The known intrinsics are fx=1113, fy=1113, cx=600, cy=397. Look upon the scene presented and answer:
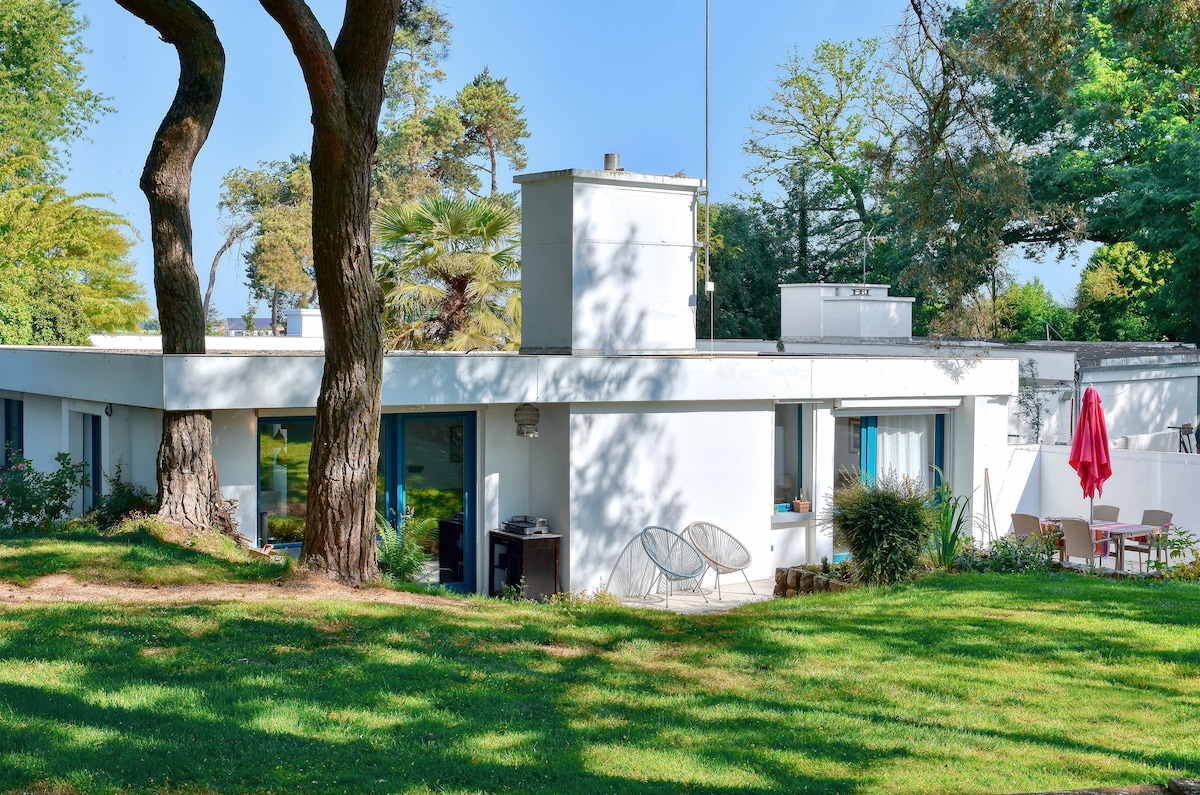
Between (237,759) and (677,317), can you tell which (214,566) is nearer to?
(237,759)

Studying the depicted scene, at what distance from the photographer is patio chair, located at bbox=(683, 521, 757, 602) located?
14.6m

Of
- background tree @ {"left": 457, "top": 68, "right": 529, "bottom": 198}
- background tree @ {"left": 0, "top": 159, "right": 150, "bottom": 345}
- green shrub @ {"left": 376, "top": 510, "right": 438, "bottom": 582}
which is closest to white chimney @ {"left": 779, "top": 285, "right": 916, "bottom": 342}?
green shrub @ {"left": 376, "top": 510, "right": 438, "bottom": 582}

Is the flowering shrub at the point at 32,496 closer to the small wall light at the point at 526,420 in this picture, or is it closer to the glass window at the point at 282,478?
the glass window at the point at 282,478

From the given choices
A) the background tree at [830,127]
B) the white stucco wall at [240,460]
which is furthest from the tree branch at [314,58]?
the background tree at [830,127]

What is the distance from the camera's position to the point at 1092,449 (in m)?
15.5

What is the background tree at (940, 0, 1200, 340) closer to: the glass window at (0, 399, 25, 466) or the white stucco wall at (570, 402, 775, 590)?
the white stucco wall at (570, 402, 775, 590)

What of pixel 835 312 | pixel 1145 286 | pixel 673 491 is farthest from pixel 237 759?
pixel 1145 286

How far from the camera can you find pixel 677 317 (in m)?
16.2

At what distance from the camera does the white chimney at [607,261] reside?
15.3 meters

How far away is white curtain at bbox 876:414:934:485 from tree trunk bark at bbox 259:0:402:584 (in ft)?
30.7

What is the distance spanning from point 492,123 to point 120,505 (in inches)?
1476

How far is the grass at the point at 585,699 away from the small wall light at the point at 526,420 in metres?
4.38

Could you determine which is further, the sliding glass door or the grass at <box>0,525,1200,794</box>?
the sliding glass door

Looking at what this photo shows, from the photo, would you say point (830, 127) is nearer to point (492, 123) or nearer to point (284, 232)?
point (492, 123)
